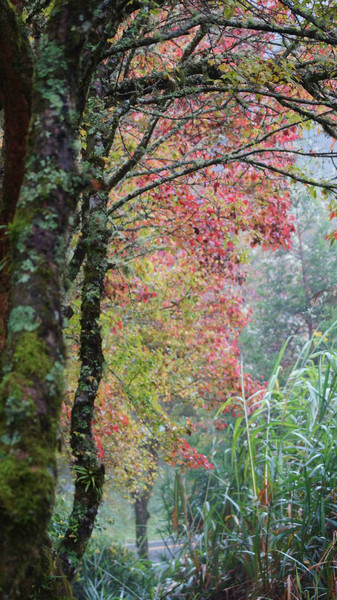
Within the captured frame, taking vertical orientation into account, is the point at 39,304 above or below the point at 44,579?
above

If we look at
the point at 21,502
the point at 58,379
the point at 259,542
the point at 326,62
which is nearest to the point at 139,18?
the point at 326,62

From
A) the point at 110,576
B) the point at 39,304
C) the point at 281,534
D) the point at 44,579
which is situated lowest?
the point at 110,576

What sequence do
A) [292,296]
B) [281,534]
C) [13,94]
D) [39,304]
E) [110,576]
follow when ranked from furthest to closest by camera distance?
[292,296], [110,576], [281,534], [13,94], [39,304]

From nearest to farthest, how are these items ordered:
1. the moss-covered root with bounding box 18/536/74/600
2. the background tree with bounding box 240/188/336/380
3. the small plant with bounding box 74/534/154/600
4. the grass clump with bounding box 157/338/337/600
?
1. the moss-covered root with bounding box 18/536/74/600
2. the grass clump with bounding box 157/338/337/600
3. the small plant with bounding box 74/534/154/600
4. the background tree with bounding box 240/188/336/380

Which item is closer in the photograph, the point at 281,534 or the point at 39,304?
the point at 39,304

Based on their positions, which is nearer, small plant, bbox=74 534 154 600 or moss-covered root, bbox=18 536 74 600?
moss-covered root, bbox=18 536 74 600

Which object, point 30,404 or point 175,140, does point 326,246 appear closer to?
point 175,140

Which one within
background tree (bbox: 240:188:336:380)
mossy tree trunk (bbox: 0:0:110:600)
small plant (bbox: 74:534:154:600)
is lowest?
small plant (bbox: 74:534:154:600)

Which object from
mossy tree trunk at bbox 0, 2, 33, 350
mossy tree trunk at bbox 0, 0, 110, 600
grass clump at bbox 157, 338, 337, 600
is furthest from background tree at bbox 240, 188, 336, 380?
mossy tree trunk at bbox 0, 0, 110, 600

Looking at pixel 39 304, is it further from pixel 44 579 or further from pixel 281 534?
pixel 281 534

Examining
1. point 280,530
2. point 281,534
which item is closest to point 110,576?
point 280,530

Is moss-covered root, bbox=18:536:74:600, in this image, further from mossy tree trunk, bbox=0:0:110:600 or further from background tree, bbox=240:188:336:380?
background tree, bbox=240:188:336:380

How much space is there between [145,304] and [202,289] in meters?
1.22

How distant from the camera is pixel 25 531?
138cm
